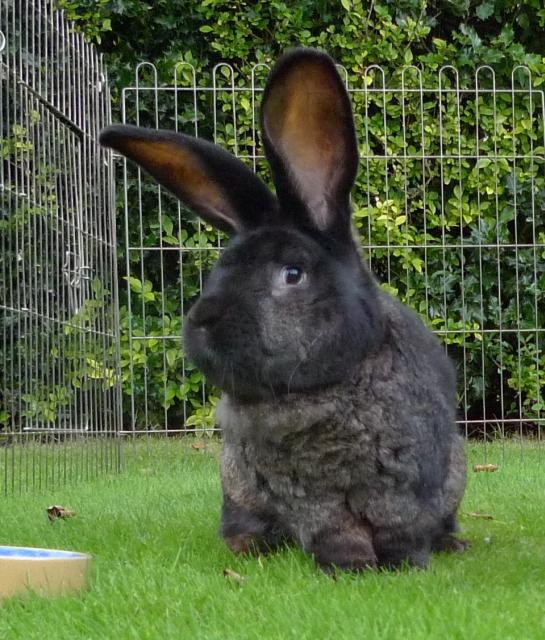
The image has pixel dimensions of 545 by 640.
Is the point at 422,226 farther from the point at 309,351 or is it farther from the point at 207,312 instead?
the point at 207,312

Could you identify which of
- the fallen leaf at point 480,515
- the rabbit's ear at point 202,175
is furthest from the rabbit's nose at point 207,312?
the fallen leaf at point 480,515

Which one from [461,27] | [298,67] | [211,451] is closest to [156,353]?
[211,451]

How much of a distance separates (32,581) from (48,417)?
278cm

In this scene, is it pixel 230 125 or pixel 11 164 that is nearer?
pixel 11 164

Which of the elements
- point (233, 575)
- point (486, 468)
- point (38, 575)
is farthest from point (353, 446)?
point (486, 468)

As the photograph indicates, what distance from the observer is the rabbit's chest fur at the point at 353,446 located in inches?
113

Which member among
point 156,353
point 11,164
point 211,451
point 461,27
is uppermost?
point 461,27

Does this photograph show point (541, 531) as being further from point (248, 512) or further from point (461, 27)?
point (461, 27)

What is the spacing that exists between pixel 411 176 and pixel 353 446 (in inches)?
180

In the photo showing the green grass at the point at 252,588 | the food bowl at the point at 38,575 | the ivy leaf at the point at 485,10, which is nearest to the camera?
the green grass at the point at 252,588

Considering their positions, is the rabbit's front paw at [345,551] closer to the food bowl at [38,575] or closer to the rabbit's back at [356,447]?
the rabbit's back at [356,447]

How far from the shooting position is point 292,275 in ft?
9.45

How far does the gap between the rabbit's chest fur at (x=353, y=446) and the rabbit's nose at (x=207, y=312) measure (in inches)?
10.3

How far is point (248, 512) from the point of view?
322 cm
